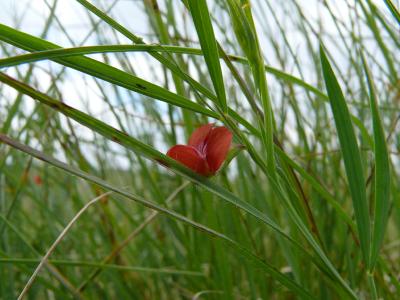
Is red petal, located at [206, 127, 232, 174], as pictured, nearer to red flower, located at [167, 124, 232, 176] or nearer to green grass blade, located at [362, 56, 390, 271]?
red flower, located at [167, 124, 232, 176]

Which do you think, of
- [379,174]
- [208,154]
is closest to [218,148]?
[208,154]

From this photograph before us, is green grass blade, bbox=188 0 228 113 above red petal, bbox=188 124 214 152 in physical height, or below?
above

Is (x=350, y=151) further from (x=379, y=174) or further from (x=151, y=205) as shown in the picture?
(x=151, y=205)

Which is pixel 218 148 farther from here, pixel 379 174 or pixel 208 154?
pixel 379 174

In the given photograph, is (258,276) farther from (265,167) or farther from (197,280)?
(265,167)

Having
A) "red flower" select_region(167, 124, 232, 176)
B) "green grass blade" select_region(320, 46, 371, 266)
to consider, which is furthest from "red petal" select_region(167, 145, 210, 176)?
"green grass blade" select_region(320, 46, 371, 266)

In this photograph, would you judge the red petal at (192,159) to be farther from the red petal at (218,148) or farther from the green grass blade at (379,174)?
the green grass blade at (379,174)

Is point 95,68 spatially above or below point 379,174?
above
